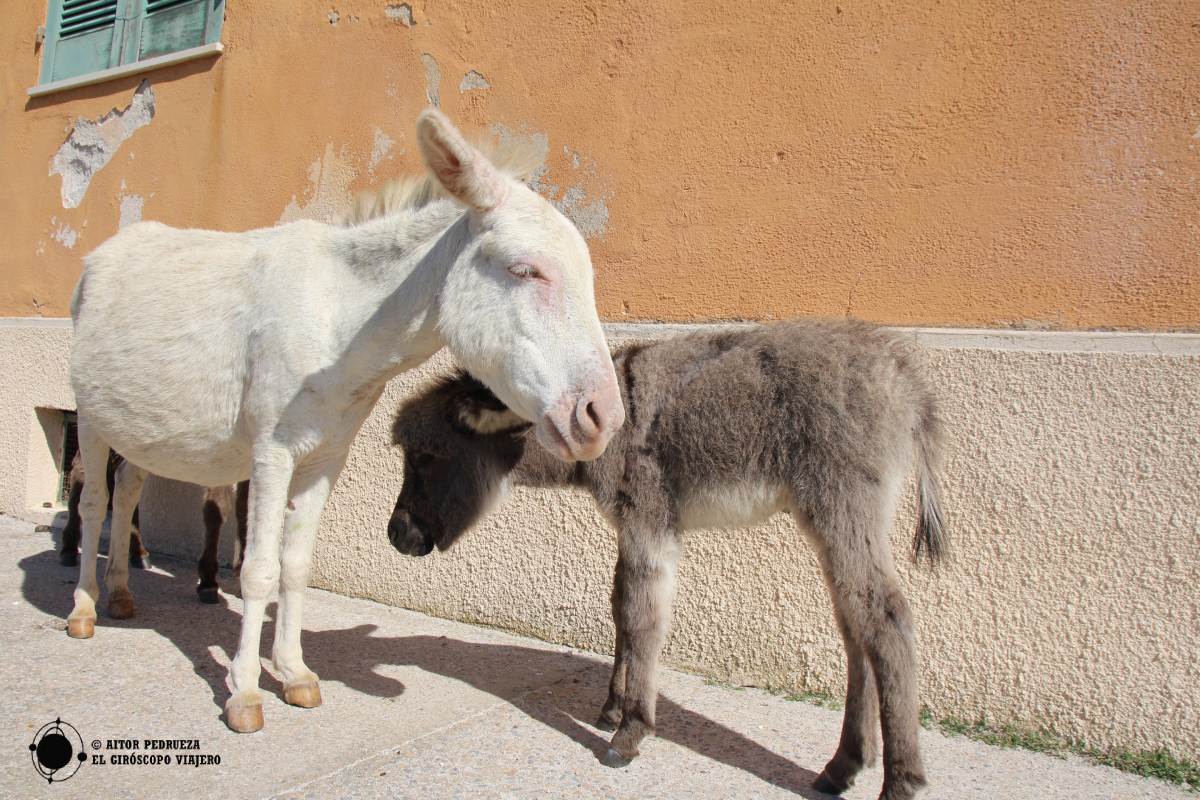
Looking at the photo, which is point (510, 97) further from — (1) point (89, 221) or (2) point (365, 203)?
(1) point (89, 221)

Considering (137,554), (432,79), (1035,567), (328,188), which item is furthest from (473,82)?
(1035,567)

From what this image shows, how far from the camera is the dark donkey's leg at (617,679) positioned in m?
3.08

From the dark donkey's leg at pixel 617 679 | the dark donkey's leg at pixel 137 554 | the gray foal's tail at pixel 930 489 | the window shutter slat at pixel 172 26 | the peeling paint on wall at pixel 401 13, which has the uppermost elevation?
the window shutter slat at pixel 172 26

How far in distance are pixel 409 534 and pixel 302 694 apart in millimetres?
738

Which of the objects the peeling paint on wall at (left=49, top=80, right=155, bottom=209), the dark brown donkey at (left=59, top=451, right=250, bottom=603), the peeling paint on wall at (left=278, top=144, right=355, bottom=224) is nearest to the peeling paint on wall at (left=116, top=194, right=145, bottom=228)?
the peeling paint on wall at (left=49, top=80, right=155, bottom=209)

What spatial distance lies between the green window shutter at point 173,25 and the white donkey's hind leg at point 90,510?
3601 mm

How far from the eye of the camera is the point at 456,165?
270 centimetres

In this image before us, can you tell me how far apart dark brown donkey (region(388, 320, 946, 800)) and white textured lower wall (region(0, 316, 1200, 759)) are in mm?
542

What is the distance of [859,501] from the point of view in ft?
8.87

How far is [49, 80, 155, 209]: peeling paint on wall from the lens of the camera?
6.31 meters

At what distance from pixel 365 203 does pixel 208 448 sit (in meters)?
1.21

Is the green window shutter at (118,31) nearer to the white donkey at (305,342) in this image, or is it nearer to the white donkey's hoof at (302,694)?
the white donkey at (305,342)

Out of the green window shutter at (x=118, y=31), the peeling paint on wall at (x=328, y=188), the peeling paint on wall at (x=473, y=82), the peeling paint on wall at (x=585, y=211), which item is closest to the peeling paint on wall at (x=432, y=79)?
the peeling paint on wall at (x=473, y=82)

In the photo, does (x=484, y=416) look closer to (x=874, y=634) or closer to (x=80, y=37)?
(x=874, y=634)
